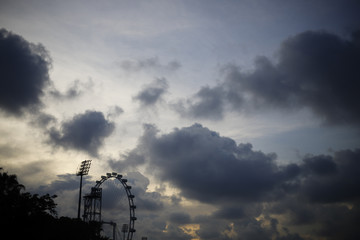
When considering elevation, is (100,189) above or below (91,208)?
above

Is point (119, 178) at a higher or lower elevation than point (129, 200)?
higher

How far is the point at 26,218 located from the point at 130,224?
174 ft

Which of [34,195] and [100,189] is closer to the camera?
[34,195]

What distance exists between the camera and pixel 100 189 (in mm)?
88500

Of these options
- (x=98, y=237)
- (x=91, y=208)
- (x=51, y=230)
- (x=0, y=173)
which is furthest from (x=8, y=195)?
(x=91, y=208)

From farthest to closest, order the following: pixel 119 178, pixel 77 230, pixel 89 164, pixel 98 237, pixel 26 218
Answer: pixel 119 178 < pixel 89 164 < pixel 98 237 < pixel 77 230 < pixel 26 218

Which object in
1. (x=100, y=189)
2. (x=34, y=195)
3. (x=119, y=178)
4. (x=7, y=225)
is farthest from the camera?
(x=119, y=178)

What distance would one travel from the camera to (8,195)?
1705 inches

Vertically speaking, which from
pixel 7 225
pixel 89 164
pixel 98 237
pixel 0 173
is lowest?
pixel 98 237

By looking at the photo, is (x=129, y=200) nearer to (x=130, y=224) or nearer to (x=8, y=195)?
(x=130, y=224)

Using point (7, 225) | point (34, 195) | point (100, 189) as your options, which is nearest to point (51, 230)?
point (34, 195)

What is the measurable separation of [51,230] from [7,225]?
10553 mm

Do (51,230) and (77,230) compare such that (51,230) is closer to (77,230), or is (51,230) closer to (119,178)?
(77,230)

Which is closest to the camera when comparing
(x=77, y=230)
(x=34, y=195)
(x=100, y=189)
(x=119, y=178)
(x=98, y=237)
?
(x=34, y=195)
